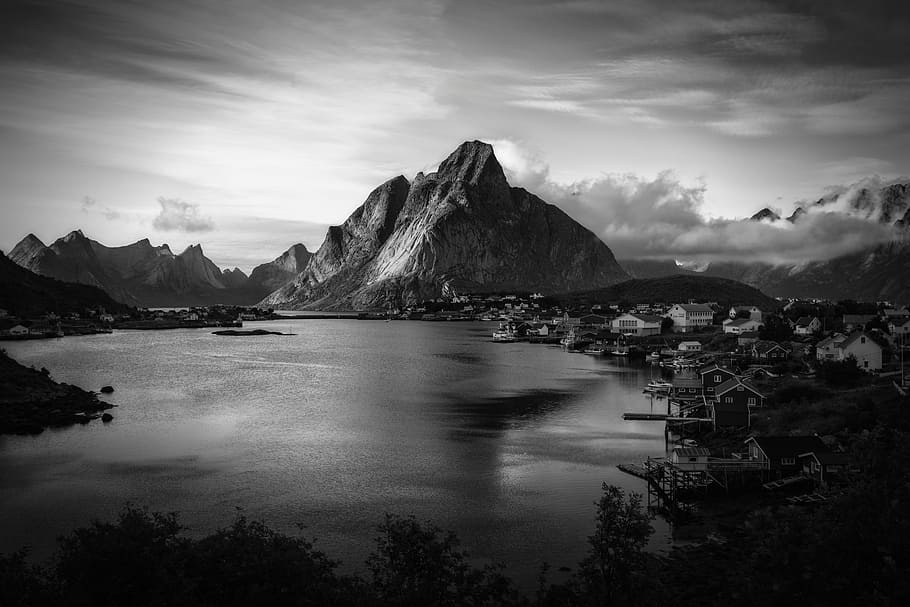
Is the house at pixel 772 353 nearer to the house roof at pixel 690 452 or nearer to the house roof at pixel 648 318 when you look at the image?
the house roof at pixel 690 452

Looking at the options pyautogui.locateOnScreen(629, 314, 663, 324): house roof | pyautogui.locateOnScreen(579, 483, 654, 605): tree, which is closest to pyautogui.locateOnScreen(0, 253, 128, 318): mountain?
pyautogui.locateOnScreen(629, 314, 663, 324): house roof

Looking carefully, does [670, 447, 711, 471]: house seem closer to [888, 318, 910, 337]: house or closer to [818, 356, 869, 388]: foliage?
[818, 356, 869, 388]: foliage

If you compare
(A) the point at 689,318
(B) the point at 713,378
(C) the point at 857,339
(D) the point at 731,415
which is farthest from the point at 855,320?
(D) the point at 731,415

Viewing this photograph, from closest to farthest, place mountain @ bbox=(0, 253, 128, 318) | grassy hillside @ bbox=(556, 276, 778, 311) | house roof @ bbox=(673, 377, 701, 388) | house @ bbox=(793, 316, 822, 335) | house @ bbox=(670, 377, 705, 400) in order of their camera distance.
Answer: house @ bbox=(670, 377, 705, 400) < house roof @ bbox=(673, 377, 701, 388) < house @ bbox=(793, 316, 822, 335) < mountain @ bbox=(0, 253, 128, 318) < grassy hillside @ bbox=(556, 276, 778, 311)

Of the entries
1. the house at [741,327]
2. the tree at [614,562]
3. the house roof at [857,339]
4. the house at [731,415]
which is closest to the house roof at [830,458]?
the house at [731,415]

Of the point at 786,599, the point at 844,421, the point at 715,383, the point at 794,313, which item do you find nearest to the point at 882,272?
the point at 794,313
